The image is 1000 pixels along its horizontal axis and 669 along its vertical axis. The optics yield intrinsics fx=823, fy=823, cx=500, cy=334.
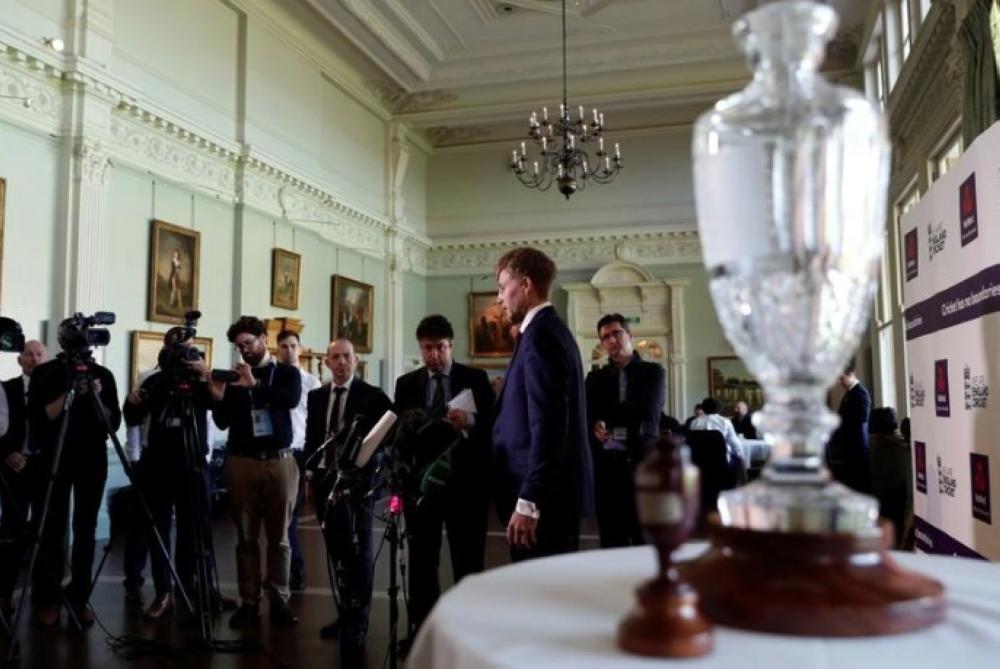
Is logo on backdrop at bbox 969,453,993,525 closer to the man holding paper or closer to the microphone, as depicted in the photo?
the man holding paper

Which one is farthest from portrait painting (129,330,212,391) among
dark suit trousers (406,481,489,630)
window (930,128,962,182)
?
window (930,128,962,182)

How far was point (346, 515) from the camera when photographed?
3.68 meters

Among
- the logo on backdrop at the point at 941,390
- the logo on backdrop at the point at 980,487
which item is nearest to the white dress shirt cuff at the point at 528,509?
the logo on backdrop at the point at 980,487

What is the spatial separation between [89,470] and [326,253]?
8.55m

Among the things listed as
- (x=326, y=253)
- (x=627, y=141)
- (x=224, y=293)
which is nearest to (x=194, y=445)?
(x=224, y=293)

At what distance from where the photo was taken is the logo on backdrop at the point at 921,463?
4.09 metres

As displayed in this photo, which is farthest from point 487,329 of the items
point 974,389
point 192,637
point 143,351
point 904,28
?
point 974,389

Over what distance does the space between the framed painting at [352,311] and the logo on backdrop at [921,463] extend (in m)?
9.92

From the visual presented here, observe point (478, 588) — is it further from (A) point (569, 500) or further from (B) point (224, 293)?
(B) point (224, 293)

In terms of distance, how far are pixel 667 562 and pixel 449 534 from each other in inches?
121

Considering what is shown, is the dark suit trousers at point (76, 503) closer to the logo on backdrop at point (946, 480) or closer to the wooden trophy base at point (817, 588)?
the logo on backdrop at point (946, 480)

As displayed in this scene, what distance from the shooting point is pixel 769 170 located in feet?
3.16

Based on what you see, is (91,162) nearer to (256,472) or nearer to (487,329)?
(256,472)

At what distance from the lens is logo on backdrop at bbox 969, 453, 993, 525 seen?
10.4 feet
